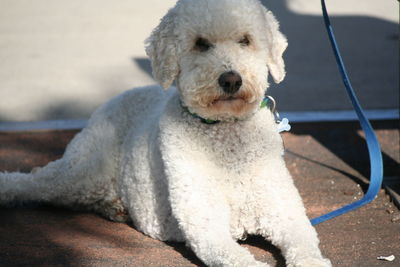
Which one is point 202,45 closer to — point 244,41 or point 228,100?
point 244,41

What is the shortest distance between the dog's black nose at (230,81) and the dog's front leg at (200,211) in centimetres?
47

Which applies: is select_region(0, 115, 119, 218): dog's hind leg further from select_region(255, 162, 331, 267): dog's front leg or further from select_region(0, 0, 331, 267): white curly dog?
select_region(255, 162, 331, 267): dog's front leg

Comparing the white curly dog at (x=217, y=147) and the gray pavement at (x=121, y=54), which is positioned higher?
the white curly dog at (x=217, y=147)

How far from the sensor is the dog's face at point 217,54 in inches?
138

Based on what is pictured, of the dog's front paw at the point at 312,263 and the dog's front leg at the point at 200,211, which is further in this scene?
the dog's front leg at the point at 200,211

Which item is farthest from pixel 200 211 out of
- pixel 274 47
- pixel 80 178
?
pixel 80 178

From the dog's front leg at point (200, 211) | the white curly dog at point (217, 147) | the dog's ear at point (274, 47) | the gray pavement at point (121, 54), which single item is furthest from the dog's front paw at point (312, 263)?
the gray pavement at point (121, 54)

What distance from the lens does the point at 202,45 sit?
365cm

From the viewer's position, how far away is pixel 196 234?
3.60 m

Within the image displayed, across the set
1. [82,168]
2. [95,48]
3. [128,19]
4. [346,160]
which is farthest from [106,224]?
[128,19]

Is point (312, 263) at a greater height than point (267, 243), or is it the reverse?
point (312, 263)

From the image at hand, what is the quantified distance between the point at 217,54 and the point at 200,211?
77 cm

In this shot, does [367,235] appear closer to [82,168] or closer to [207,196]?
[207,196]

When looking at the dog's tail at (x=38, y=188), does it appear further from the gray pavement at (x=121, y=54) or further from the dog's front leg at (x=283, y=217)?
the gray pavement at (x=121, y=54)
